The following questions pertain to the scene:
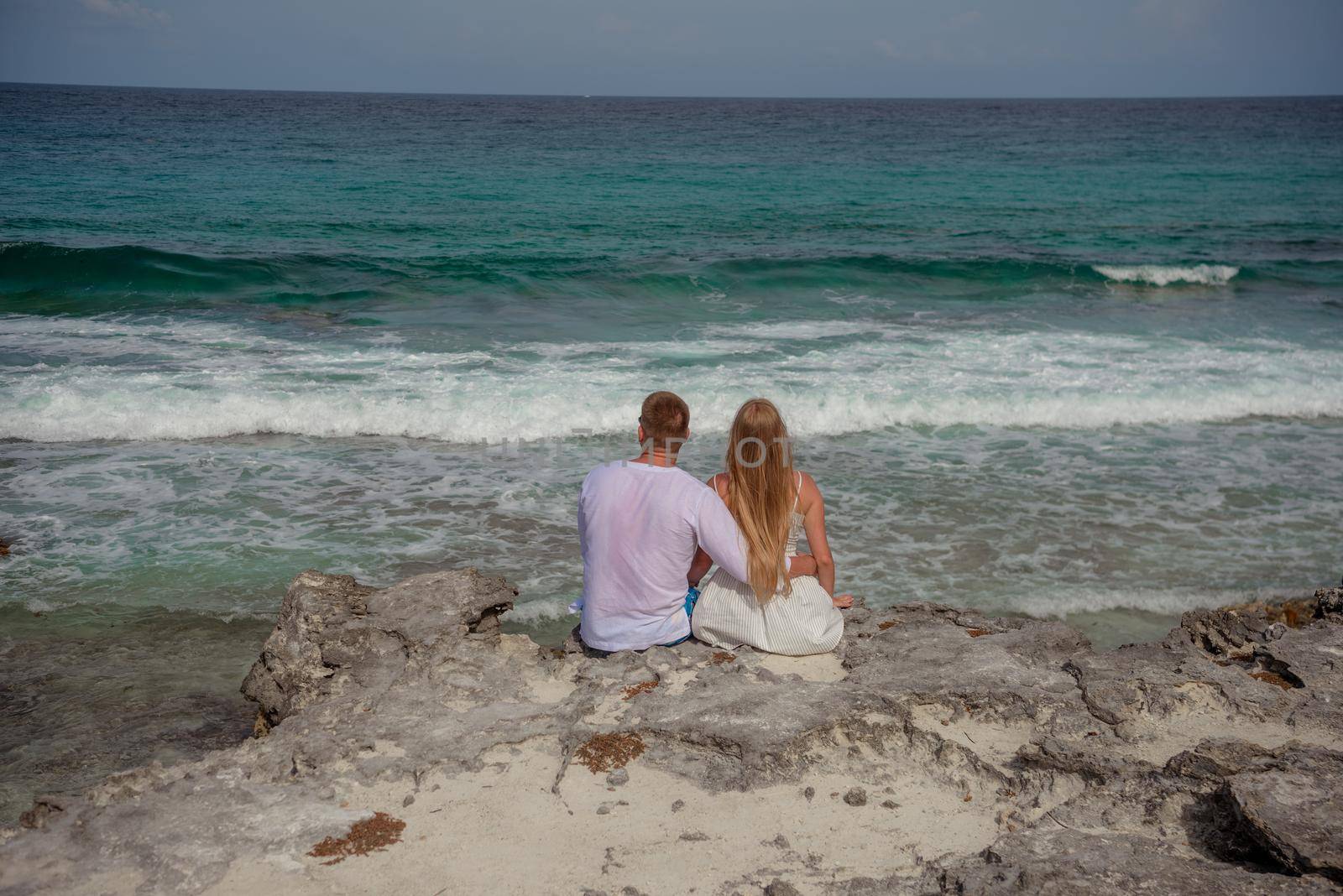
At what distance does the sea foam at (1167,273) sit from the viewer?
18.8 m

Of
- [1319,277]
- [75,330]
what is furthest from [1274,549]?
[1319,277]

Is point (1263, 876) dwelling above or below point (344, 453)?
above

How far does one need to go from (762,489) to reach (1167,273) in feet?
59.4

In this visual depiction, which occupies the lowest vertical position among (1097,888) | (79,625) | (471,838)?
(79,625)

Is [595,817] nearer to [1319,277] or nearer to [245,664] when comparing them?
[245,664]

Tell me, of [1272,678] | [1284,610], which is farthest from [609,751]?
[1284,610]

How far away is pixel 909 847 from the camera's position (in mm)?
3123

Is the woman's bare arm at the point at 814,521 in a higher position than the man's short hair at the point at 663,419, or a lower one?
lower

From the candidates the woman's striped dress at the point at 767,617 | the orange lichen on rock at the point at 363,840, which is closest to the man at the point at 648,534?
the woman's striped dress at the point at 767,617

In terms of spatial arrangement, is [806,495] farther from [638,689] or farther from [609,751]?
[609,751]

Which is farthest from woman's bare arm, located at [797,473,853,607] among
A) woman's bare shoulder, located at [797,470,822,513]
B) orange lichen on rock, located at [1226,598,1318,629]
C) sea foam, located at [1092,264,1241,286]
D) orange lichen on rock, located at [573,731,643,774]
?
sea foam, located at [1092,264,1241,286]

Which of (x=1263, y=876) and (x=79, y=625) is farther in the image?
(x=79, y=625)

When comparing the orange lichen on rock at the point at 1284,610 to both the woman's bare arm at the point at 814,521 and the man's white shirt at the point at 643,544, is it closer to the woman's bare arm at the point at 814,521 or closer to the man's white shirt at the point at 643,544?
the woman's bare arm at the point at 814,521

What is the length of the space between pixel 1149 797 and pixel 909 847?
83 cm
